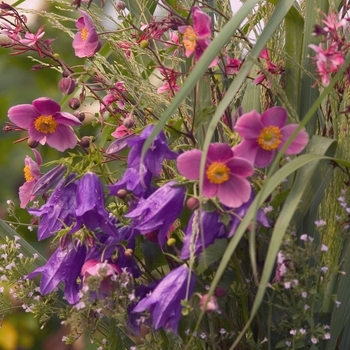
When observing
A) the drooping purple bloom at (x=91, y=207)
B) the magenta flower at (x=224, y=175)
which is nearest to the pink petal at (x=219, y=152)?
the magenta flower at (x=224, y=175)

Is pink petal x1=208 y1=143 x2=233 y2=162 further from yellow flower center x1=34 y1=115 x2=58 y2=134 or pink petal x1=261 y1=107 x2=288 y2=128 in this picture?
yellow flower center x1=34 y1=115 x2=58 y2=134

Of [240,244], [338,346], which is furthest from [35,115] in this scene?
[338,346]

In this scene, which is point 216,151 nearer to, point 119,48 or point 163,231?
point 163,231

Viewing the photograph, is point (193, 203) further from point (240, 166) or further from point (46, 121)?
point (46, 121)

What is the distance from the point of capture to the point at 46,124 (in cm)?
64

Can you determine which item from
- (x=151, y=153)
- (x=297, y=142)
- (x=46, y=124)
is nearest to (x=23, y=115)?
(x=46, y=124)

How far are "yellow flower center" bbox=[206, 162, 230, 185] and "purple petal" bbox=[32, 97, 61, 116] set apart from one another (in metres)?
0.16

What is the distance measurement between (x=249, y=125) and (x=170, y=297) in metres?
0.16

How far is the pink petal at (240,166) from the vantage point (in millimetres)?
558

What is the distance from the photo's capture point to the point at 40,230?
0.66 metres

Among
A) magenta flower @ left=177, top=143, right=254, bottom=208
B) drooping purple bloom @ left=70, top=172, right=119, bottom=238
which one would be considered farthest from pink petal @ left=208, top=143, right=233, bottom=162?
drooping purple bloom @ left=70, top=172, right=119, bottom=238

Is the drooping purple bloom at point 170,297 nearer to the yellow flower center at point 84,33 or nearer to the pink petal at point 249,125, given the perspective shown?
the pink petal at point 249,125

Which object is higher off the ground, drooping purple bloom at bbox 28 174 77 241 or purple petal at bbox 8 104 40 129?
purple petal at bbox 8 104 40 129

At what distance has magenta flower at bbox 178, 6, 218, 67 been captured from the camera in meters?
0.57
